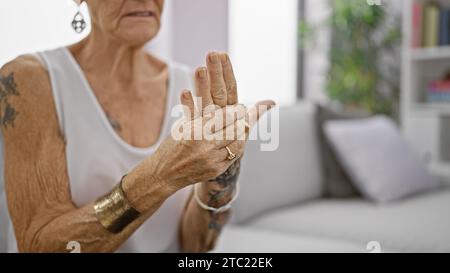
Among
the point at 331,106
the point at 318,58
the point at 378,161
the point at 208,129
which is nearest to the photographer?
the point at 208,129

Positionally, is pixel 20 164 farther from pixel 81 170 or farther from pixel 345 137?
pixel 345 137

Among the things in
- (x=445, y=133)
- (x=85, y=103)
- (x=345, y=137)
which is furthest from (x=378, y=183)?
(x=85, y=103)

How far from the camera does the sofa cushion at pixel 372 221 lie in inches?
33.7

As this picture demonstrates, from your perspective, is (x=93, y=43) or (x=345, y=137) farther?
(x=345, y=137)

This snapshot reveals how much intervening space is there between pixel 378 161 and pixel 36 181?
1.15 m

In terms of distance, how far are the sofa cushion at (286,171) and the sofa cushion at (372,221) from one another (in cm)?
4

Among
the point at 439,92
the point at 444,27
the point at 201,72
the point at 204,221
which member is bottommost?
the point at 204,221

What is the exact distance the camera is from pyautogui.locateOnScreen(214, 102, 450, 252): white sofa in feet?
2.53

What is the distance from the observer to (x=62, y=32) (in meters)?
0.58

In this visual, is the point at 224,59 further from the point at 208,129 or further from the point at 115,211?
the point at 115,211

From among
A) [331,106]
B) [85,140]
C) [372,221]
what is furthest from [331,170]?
[85,140]

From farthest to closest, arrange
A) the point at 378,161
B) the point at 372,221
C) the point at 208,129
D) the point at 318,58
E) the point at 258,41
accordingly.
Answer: the point at 318,58 → the point at 378,161 → the point at 372,221 → the point at 258,41 → the point at 208,129

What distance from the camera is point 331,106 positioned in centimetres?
172

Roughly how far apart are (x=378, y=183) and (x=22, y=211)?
3.60 feet
